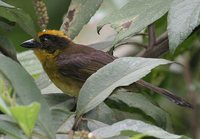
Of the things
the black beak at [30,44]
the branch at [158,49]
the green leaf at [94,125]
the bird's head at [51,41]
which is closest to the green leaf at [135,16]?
the green leaf at [94,125]

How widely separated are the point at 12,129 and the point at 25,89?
122mm

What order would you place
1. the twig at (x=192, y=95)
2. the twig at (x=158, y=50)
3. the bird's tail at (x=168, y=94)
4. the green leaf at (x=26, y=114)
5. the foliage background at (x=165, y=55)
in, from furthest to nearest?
the twig at (x=192, y=95)
the foliage background at (x=165, y=55)
the twig at (x=158, y=50)
the bird's tail at (x=168, y=94)
the green leaf at (x=26, y=114)

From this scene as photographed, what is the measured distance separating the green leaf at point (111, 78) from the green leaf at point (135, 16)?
1.18ft

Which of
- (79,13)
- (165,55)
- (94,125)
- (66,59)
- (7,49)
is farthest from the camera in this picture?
(66,59)

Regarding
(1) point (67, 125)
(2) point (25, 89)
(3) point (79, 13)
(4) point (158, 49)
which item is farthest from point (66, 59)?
(2) point (25, 89)

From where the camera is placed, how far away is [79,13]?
268 cm

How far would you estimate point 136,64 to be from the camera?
78.2 inches

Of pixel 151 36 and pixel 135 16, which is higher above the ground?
→ pixel 135 16

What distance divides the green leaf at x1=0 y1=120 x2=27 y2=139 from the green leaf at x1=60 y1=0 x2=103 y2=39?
1053 mm

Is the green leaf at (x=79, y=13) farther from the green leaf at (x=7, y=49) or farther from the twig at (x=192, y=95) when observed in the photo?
the twig at (x=192, y=95)

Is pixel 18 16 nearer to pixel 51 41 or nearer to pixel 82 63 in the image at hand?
pixel 82 63

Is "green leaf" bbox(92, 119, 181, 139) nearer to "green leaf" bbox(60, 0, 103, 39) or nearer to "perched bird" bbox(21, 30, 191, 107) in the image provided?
"green leaf" bbox(60, 0, 103, 39)

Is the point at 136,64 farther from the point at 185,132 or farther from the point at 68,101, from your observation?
the point at 185,132

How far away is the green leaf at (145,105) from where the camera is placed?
2477 millimetres
